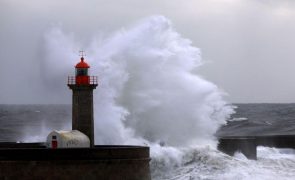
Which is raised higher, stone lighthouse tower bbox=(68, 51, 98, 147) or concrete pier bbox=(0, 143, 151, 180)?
stone lighthouse tower bbox=(68, 51, 98, 147)

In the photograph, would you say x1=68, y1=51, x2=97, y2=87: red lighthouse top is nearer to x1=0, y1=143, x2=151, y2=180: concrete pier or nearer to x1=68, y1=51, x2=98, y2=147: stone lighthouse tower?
x1=68, y1=51, x2=98, y2=147: stone lighthouse tower

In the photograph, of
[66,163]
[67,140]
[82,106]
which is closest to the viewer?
[66,163]

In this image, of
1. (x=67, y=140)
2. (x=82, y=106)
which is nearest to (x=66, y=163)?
(x=67, y=140)

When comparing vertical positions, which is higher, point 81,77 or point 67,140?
point 81,77

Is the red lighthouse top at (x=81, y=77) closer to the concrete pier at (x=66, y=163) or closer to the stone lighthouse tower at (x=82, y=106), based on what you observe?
the stone lighthouse tower at (x=82, y=106)

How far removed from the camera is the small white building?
17891 millimetres

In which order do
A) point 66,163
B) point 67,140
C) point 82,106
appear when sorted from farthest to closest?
point 82,106 < point 67,140 < point 66,163

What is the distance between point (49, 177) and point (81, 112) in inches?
83.9

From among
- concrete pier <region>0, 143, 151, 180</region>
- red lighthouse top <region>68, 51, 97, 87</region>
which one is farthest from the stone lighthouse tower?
concrete pier <region>0, 143, 151, 180</region>

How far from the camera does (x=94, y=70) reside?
23.0 meters

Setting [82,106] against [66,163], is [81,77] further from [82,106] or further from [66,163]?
[66,163]

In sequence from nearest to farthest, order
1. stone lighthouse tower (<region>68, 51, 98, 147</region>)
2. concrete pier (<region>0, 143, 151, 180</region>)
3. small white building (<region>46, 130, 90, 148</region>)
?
concrete pier (<region>0, 143, 151, 180</region>)
small white building (<region>46, 130, 90, 148</region>)
stone lighthouse tower (<region>68, 51, 98, 147</region>)

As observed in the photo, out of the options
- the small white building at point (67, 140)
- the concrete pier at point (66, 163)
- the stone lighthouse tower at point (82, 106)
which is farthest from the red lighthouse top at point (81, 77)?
the concrete pier at point (66, 163)

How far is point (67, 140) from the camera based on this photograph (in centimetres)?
1788
